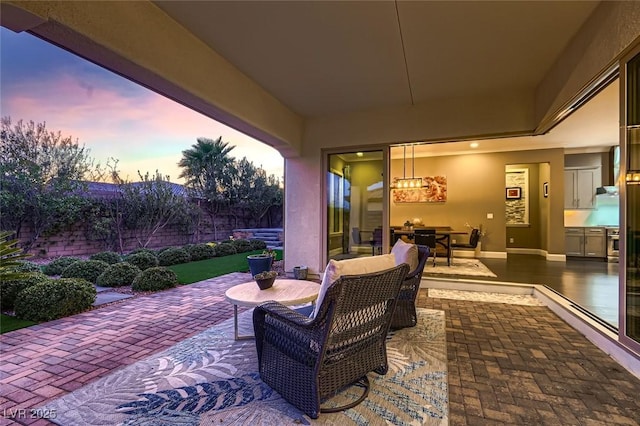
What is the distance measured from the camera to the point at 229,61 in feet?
12.9

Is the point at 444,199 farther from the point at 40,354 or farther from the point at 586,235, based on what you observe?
the point at 40,354

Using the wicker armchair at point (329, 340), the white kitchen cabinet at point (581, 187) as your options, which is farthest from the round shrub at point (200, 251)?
the white kitchen cabinet at point (581, 187)

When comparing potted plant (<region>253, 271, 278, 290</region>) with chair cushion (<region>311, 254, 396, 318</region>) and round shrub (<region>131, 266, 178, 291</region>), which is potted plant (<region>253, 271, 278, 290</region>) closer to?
chair cushion (<region>311, 254, 396, 318</region>)

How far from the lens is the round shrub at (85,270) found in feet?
16.9

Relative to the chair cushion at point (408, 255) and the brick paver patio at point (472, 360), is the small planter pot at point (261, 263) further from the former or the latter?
the chair cushion at point (408, 255)

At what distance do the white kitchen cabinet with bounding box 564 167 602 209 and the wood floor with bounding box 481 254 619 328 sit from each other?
166 cm

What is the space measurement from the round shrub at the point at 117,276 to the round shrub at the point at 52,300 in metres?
1.29

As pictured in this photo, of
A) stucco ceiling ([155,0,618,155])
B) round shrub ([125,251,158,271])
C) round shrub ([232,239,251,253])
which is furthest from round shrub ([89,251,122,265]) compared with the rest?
stucco ceiling ([155,0,618,155])

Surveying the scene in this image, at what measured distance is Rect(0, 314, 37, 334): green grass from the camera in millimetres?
3244

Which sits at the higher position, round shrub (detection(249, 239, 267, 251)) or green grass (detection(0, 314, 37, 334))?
round shrub (detection(249, 239, 267, 251))

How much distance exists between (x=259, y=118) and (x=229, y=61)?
3.11 ft

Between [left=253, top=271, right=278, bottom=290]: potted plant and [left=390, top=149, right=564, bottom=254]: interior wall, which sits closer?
[left=253, top=271, right=278, bottom=290]: potted plant

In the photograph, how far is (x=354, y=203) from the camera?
6.05 metres

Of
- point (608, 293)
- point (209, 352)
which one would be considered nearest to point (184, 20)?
point (209, 352)
